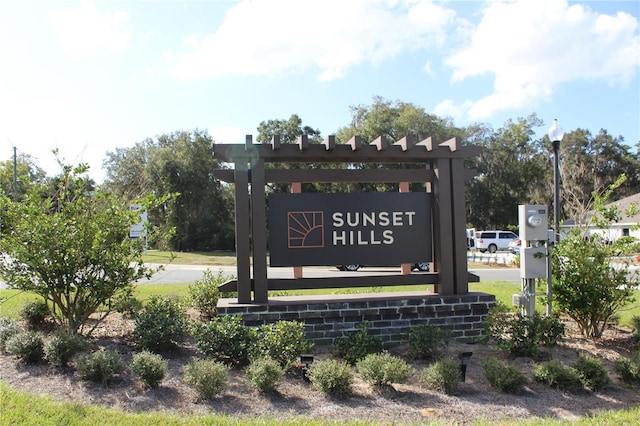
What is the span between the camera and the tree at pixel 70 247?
18.8ft

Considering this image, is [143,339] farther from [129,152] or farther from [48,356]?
[129,152]

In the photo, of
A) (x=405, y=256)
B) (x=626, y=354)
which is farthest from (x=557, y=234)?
(x=405, y=256)

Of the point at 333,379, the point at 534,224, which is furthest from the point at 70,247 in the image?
the point at 534,224

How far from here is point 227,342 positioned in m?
5.36

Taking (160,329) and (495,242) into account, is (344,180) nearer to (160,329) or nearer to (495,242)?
(160,329)

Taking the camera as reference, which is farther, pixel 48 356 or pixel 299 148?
pixel 299 148

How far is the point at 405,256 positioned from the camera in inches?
279

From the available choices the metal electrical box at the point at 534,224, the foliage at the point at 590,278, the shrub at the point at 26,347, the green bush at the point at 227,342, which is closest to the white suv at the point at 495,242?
the metal electrical box at the point at 534,224

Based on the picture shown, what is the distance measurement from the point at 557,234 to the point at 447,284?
2084 mm

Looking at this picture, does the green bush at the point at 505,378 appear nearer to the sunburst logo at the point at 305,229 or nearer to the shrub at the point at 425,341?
the shrub at the point at 425,341

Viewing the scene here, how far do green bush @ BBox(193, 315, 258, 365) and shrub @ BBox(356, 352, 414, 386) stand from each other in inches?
52.2

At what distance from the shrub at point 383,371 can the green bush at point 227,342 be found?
1.33 m

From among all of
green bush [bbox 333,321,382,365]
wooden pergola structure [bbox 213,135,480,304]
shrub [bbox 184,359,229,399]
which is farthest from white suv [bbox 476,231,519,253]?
shrub [bbox 184,359,229,399]

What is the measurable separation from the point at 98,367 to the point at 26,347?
44.4 inches
